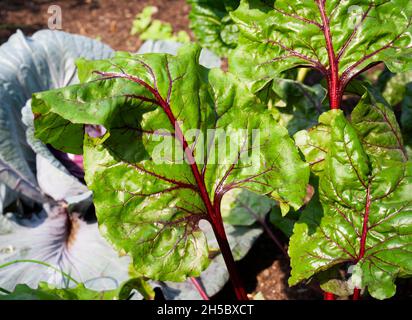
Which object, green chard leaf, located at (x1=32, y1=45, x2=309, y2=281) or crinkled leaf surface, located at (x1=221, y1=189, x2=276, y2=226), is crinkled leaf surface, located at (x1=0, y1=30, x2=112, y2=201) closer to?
crinkled leaf surface, located at (x1=221, y1=189, x2=276, y2=226)

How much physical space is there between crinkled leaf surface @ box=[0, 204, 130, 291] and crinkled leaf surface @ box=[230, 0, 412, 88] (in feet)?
3.07

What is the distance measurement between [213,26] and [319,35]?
914 mm

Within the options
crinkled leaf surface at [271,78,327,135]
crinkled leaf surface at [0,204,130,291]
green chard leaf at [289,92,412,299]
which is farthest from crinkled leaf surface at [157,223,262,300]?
green chard leaf at [289,92,412,299]

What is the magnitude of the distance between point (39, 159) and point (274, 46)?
112cm

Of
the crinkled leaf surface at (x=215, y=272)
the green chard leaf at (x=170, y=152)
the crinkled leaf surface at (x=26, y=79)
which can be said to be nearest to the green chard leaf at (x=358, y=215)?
the green chard leaf at (x=170, y=152)

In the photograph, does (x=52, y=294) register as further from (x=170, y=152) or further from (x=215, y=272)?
(x=215, y=272)

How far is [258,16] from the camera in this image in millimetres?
1338

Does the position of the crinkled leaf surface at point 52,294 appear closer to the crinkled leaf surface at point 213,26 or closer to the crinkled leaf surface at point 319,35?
the crinkled leaf surface at point 319,35

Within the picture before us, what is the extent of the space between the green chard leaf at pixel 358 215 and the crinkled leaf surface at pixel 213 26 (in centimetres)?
84

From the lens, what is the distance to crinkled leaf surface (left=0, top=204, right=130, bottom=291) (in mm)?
1816

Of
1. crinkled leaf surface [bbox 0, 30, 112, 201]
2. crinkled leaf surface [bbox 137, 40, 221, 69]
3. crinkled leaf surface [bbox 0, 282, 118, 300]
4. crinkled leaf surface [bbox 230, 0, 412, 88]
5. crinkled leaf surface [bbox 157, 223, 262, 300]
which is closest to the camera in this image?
crinkled leaf surface [bbox 0, 282, 118, 300]

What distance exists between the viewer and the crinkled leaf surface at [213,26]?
2018 millimetres

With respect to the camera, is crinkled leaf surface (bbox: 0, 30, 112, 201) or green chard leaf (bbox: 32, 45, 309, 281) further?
crinkled leaf surface (bbox: 0, 30, 112, 201)
